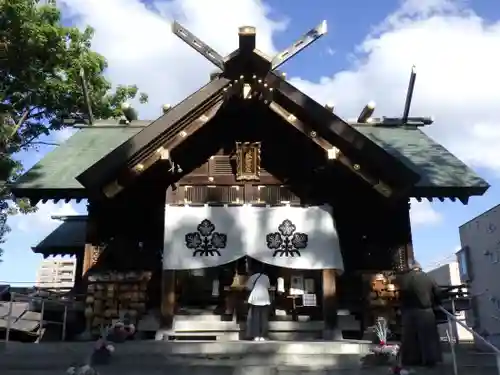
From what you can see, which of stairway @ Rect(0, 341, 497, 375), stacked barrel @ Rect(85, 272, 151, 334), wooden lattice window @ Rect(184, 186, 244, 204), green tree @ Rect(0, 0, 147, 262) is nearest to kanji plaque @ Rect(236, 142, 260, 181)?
wooden lattice window @ Rect(184, 186, 244, 204)

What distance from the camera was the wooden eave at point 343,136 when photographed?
1041 centimetres

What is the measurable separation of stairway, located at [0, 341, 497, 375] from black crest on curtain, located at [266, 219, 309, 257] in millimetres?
2669

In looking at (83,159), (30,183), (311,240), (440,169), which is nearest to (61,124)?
(83,159)

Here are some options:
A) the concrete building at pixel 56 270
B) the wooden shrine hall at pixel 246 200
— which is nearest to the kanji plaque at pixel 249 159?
the wooden shrine hall at pixel 246 200

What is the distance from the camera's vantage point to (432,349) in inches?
302

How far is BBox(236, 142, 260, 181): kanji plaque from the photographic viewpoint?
11938mm

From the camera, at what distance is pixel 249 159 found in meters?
12.0

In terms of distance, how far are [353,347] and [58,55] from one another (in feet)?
41.7

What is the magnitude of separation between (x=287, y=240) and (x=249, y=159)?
209cm

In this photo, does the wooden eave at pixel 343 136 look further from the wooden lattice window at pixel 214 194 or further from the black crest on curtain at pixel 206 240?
the black crest on curtain at pixel 206 240

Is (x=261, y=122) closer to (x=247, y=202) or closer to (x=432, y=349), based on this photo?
(x=247, y=202)

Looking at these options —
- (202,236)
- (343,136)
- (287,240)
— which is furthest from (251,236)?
(343,136)

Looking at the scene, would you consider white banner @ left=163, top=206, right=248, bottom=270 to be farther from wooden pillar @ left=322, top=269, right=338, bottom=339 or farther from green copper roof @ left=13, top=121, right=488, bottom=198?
green copper roof @ left=13, top=121, right=488, bottom=198

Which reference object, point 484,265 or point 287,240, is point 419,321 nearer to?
point 287,240
